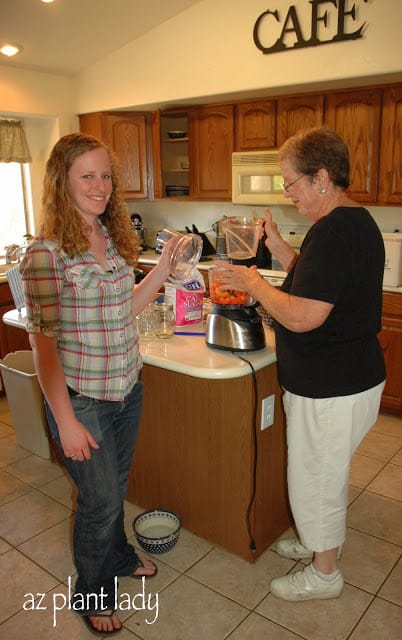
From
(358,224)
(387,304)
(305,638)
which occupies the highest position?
(358,224)

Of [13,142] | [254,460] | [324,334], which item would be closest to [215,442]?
[254,460]

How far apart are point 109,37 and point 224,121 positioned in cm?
110

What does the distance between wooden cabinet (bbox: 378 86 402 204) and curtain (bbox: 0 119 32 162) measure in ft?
9.68

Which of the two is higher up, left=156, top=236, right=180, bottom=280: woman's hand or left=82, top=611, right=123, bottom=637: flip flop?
left=156, top=236, right=180, bottom=280: woman's hand

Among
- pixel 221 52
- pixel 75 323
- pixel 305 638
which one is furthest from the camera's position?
pixel 221 52

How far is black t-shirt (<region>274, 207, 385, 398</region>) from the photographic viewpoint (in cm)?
156

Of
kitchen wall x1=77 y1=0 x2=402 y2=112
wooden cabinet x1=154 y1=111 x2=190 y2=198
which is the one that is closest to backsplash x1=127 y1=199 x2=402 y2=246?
wooden cabinet x1=154 y1=111 x2=190 y2=198

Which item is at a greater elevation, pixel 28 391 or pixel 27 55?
pixel 27 55

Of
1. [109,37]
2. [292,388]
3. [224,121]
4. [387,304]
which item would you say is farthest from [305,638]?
[109,37]

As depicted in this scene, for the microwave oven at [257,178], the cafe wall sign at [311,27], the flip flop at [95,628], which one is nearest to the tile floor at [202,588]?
the flip flop at [95,628]

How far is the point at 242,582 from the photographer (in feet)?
6.64

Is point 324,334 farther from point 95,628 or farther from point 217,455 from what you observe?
point 95,628

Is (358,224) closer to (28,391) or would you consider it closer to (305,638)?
(305,638)

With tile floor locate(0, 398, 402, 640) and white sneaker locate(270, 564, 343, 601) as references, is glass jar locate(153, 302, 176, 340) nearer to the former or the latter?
tile floor locate(0, 398, 402, 640)
